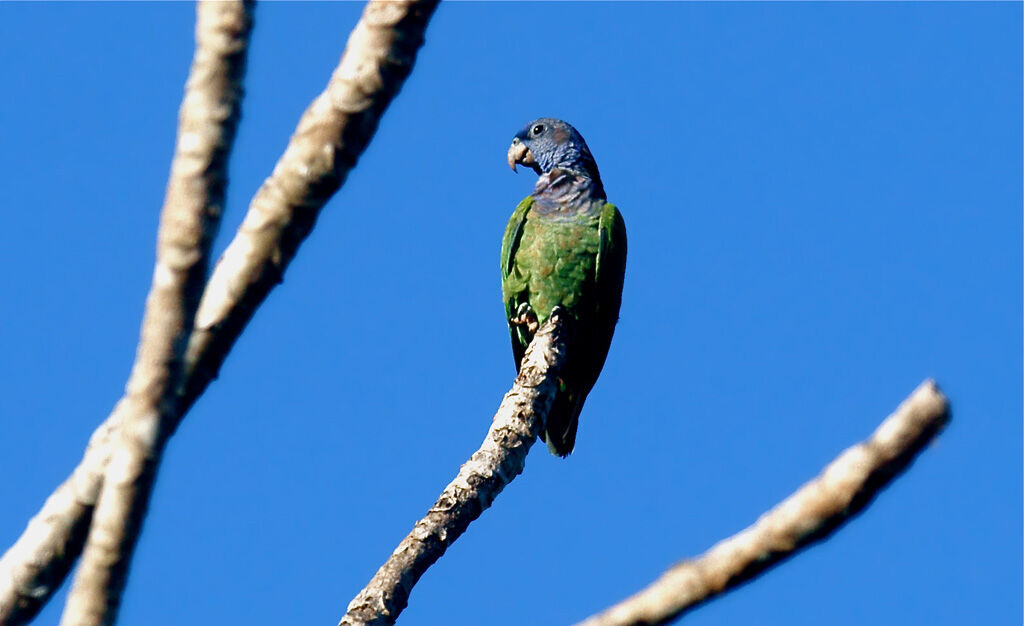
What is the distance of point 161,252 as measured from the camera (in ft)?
6.86

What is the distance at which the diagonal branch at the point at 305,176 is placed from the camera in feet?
7.48

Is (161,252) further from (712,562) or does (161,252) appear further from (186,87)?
(712,562)

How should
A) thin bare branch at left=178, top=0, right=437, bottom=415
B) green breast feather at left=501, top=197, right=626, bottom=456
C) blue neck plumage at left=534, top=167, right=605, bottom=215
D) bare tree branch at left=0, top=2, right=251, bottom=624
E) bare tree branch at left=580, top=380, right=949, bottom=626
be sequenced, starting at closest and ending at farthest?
bare tree branch at left=580, top=380, right=949, bottom=626
bare tree branch at left=0, top=2, right=251, bottom=624
thin bare branch at left=178, top=0, right=437, bottom=415
green breast feather at left=501, top=197, right=626, bottom=456
blue neck plumage at left=534, top=167, right=605, bottom=215

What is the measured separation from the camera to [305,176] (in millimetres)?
2283

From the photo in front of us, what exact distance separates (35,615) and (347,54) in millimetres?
1381

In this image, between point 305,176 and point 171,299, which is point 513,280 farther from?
point 171,299

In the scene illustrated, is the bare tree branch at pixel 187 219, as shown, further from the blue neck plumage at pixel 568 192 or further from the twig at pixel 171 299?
the blue neck plumage at pixel 568 192

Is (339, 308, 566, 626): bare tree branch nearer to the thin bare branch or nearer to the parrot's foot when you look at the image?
the parrot's foot

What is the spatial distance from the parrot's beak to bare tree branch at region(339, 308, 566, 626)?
106 inches

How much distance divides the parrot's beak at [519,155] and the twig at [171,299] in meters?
8.10

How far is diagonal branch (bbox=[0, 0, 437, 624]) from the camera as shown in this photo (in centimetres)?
228

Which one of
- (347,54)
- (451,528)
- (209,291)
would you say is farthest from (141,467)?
(451,528)

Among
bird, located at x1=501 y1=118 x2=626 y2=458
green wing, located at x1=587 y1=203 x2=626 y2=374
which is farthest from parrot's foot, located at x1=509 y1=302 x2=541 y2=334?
green wing, located at x1=587 y1=203 x2=626 y2=374

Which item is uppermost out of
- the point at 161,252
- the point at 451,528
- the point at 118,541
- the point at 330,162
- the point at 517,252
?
the point at 517,252
